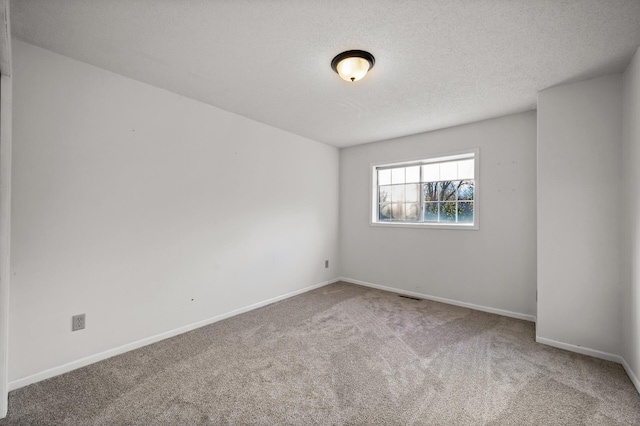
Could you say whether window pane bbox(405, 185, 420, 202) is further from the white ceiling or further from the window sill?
the white ceiling

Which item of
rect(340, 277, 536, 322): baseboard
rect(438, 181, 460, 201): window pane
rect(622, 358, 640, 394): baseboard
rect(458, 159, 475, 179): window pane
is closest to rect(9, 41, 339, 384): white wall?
rect(340, 277, 536, 322): baseboard

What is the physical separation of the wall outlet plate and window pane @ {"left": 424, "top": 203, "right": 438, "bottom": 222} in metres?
4.13

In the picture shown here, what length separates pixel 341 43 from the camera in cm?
203

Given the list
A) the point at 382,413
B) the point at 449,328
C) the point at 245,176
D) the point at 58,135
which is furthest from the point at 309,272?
the point at 58,135

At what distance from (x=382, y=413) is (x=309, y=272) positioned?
2872mm

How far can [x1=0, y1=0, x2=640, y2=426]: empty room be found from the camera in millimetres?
1793

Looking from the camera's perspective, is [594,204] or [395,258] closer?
[594,204]

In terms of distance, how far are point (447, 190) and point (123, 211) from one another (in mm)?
3949

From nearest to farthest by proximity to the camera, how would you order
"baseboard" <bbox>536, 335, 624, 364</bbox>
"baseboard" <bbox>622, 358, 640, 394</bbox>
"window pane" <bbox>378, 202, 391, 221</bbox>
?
"baseboard" <bbox>622, 358, 640, 394</bbox> → "baseboard" <bbox>536, 335, 624, 364</bbox> → "window pane" <bbox>378, 202, 391, 221</bbox>

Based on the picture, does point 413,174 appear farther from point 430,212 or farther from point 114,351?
point 114,351

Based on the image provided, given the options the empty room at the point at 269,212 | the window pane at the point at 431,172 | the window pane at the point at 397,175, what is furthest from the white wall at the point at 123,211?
the window pane at the point at 431,172

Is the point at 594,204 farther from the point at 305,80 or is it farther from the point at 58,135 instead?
the point at 58,135

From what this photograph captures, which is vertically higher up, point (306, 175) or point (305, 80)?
point (305, 80)

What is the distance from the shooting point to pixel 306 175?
4.51 metres
